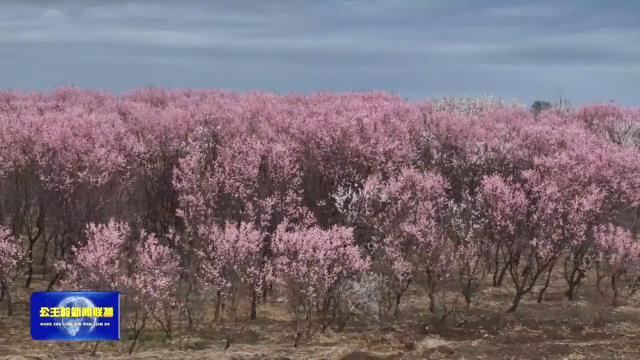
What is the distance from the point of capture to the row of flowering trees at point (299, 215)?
2702 centimetres

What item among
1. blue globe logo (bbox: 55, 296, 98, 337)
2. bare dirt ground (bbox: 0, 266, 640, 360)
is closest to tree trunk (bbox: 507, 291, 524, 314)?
bare dirt ground (bbox: 0, 266, 640, 360)

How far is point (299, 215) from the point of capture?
34562mm

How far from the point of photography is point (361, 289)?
96.6 ft

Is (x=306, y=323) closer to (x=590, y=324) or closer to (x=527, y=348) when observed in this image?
(x=527, y=348)

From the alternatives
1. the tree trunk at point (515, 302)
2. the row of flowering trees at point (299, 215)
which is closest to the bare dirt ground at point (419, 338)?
the tree trunk at point (515, 302)

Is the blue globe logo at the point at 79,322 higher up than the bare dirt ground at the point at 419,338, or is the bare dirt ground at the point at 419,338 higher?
the blue globe logo at the point at 79,322

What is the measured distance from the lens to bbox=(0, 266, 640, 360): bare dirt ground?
82.8ft

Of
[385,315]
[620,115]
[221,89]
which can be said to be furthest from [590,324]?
[221,89]

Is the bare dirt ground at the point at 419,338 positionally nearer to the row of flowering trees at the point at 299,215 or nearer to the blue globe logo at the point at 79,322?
the blue globe logo at the point at 79,322

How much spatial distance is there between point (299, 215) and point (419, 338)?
10069 millimetres

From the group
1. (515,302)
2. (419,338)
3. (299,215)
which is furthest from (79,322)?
(515,302)

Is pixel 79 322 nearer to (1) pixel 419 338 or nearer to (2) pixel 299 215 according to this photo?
(2) pixel 299 215

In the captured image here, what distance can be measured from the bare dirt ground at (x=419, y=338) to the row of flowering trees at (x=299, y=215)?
91 cm

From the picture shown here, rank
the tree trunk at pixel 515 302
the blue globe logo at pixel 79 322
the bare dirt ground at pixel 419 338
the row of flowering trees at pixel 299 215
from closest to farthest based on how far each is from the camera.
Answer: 1. the blue globe logo at pixel 79 322
2. the bare dirt ground at pixel 419 338
3. the row of flowering trees at pixel 299 215
4. the tree trunk at pixel 515 302
